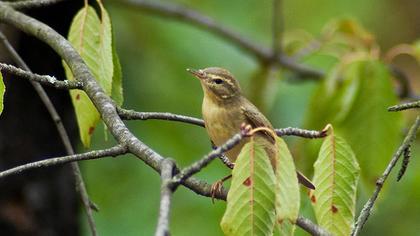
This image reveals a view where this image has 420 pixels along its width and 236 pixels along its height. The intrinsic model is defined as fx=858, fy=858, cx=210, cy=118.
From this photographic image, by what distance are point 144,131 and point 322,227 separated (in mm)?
3866

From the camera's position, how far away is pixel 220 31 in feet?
20.0

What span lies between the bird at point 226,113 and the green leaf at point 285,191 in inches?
36.0

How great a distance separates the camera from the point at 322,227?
2.75 metres

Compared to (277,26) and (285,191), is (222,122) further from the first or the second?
(277,26)

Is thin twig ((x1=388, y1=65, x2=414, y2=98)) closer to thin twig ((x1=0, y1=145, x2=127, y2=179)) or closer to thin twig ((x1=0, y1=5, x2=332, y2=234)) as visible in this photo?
thin twig ((x1=0, y1=5, x2=332, y2=234))

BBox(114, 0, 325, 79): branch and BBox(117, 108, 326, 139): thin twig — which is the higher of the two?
BBox(117, 108, 326, 139): thin twig

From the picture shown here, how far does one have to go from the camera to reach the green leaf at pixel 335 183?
Answer: 8.92 ft

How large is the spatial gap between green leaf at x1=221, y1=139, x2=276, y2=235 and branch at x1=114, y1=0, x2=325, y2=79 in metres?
3.60

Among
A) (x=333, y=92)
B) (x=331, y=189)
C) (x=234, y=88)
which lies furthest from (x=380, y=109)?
(x=331, y=189)

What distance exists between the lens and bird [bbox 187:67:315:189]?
3557 mm

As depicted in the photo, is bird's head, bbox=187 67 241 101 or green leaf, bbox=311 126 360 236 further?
bird's head, bbox=187 67 241 101

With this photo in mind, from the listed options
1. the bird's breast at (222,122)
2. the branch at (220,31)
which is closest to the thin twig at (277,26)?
the branch at (220,31)

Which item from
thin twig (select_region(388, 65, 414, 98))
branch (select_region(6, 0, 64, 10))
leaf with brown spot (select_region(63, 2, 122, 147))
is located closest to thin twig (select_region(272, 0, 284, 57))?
thin twig (select_region(388, 65, 414, 98))

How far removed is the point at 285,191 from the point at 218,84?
1.65m
